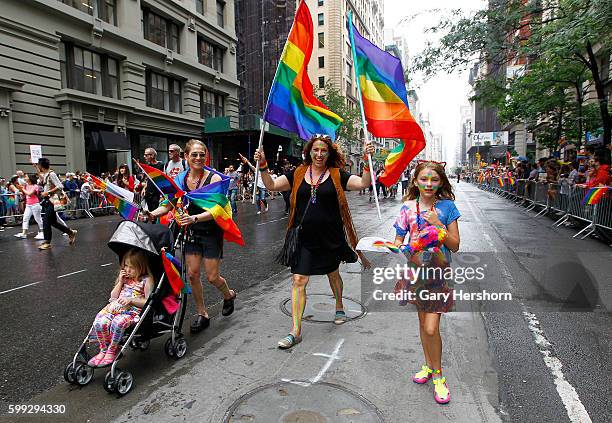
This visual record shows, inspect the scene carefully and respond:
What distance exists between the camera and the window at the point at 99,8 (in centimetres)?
2096

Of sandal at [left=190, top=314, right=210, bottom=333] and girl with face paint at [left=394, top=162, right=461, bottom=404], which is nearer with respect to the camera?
girl with face paint at [left=394, top=162, right=461, bottom=404]

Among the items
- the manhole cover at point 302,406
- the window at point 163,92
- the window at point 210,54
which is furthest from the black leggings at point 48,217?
the window at point 210,54

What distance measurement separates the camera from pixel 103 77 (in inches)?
892

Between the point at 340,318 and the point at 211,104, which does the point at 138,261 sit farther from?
the point at 211,104

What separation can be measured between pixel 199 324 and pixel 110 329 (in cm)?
126

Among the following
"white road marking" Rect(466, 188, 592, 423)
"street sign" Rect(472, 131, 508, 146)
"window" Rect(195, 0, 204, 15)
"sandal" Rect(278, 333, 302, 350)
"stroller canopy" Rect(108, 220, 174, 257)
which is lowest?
"white road marking" Rect(466, 188, 592, 423)

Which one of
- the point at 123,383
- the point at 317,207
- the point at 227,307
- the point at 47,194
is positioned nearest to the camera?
the point at 123,383

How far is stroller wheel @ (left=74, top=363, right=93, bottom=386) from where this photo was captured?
126 inches

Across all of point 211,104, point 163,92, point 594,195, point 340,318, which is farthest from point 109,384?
point 211,104

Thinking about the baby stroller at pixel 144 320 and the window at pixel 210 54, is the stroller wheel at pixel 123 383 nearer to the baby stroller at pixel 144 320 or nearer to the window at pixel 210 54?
the baby stroller at pixel 144 320

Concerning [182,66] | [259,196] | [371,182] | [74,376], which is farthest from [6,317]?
[182,66]

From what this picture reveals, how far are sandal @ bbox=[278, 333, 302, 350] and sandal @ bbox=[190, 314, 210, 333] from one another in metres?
0.96

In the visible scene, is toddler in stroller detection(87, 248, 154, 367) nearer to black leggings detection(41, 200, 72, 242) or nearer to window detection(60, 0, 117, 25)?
black leggings detection(41, 200, 72, 242)

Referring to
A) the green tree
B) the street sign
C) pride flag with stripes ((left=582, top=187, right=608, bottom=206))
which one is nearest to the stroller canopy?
the green tree
